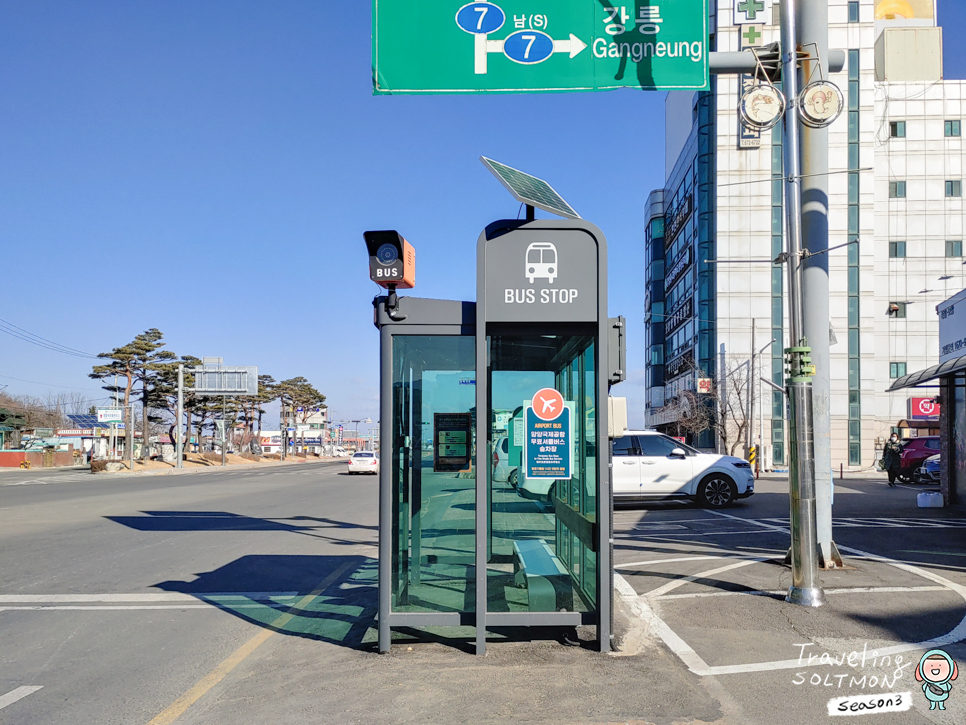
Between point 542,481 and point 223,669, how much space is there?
9.46ft

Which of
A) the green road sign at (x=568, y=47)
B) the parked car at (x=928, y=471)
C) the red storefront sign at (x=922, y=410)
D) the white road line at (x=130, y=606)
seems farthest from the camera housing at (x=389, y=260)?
the red storefront sign at (x=922, y=410)

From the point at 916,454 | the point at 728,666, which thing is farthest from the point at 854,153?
the point at 728,666

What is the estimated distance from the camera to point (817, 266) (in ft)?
33.2

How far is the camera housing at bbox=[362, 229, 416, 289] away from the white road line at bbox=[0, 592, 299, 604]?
4.23 m

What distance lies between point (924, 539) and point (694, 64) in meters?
8.25

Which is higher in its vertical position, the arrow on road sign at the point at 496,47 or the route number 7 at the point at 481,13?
the route number 7 at the point at 481,13

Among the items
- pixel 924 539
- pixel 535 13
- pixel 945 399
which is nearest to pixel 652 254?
pixel 945 399

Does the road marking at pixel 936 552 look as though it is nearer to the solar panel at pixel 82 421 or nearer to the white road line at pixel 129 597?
the white road line at pixel 129 597

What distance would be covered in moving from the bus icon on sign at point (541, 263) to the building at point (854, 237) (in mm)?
41946

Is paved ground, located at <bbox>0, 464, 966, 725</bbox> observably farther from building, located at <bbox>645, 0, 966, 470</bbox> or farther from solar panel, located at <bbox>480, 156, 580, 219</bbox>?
building, located at <bbox>645, 0, 966, 470</bbox>

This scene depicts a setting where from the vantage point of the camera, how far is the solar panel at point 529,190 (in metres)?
6.14

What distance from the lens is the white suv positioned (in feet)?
58.2

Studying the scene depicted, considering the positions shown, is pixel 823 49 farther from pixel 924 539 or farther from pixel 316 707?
pixel 316 707

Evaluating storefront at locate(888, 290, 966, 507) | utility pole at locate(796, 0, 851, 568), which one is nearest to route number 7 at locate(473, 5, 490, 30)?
utility pole at locate(796, 0, 851, 568)
